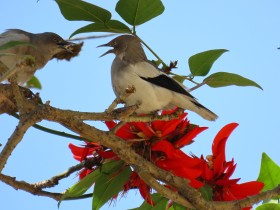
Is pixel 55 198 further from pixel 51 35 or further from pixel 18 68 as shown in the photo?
pixel 51 35

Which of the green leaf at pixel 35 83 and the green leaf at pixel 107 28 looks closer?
the green leaf at pixel 107 28

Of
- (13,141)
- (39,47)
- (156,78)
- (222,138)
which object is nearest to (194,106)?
(156,78)

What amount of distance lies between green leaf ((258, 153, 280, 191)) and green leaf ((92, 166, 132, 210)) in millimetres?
445

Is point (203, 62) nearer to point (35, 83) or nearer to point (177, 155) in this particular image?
point (177, 155)

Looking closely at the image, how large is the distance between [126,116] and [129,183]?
0.26 meters

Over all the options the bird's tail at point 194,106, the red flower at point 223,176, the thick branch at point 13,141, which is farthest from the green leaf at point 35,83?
the thick branch at point 13,141

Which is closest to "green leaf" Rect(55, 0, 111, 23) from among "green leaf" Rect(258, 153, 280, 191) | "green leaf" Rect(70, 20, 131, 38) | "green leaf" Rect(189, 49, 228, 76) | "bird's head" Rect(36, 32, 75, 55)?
"green leaf" Rect(70, 20, 131, 38)

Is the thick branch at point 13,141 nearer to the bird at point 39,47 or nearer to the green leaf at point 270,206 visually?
the green leaf at point 270,206

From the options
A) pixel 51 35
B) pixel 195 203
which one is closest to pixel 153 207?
pixel 195 203

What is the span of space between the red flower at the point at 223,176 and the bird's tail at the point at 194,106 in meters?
0.47

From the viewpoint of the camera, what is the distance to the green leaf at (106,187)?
1390mm

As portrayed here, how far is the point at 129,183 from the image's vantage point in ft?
4.95

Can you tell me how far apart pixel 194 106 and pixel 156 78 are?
0.61 feet

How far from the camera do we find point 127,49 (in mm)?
2209
